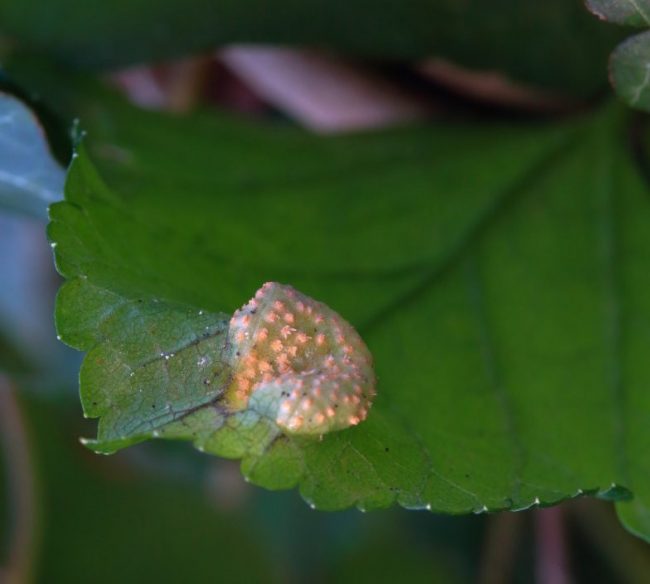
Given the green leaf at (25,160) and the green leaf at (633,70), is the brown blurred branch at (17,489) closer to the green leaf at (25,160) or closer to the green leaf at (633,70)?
the green leaf at (25,160)

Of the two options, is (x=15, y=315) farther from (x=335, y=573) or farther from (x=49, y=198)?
(x=49, y=198)

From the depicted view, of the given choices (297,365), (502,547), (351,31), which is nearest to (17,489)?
(502,547)

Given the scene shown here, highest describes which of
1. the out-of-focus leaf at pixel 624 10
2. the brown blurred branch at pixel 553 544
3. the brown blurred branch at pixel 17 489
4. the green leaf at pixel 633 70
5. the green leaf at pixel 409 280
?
the out-of-focus leaf at pixel 624 10

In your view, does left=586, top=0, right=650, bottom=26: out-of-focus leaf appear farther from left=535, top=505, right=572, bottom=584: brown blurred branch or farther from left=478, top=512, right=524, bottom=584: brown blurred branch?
left=478, top=512, right=524, bottom=584: brown blurred branch

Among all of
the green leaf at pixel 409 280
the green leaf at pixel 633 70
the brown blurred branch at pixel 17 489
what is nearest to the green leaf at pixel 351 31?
the green leaf at pixel 409 280

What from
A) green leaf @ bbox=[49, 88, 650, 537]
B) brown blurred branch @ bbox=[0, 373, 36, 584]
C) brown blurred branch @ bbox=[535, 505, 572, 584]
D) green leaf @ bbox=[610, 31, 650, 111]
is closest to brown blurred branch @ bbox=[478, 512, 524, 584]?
brown blurred branch @ bbox=[535, 505, 572, 584]

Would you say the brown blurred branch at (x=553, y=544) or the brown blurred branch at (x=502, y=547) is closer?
the brown blurred branch at (x=553, y=544)

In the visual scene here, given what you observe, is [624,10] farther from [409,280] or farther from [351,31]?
[351,31]
